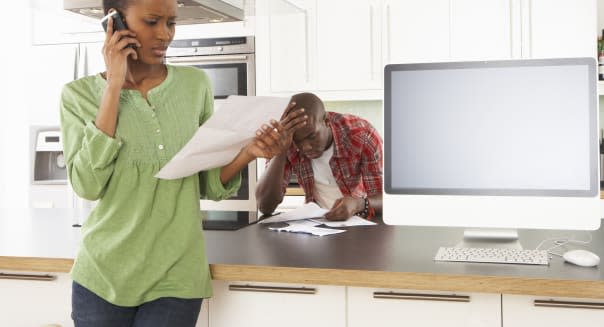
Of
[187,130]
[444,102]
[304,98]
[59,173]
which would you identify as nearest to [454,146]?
[444,102]

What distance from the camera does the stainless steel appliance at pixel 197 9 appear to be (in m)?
2.39

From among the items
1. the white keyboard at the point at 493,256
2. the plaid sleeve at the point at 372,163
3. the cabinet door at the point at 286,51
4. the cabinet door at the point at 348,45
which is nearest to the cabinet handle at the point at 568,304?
the white keyboard at the point at 493,256

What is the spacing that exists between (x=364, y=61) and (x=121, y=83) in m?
2.85

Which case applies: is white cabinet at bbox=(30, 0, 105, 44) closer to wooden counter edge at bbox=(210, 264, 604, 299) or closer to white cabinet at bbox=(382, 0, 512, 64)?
white cabinet at bbox=(382, 0, 512, 64)

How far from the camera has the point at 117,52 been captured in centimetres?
137

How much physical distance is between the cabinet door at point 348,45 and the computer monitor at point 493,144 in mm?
2400

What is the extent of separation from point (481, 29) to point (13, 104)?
3066 millimetres

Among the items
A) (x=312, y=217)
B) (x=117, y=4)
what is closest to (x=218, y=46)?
(x=312, y=217)

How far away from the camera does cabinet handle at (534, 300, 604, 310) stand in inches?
52.4

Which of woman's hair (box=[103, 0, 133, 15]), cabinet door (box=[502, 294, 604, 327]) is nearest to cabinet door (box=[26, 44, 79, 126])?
woman's hair (box=[103, 0, 133, 15])

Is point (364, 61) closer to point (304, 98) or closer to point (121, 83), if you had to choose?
point (304, 98)

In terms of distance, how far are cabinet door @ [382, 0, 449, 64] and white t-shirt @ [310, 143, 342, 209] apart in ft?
4.75

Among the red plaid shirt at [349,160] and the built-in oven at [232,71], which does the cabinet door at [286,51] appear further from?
the red plaid shirt at [349,160]

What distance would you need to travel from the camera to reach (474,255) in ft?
4.94
